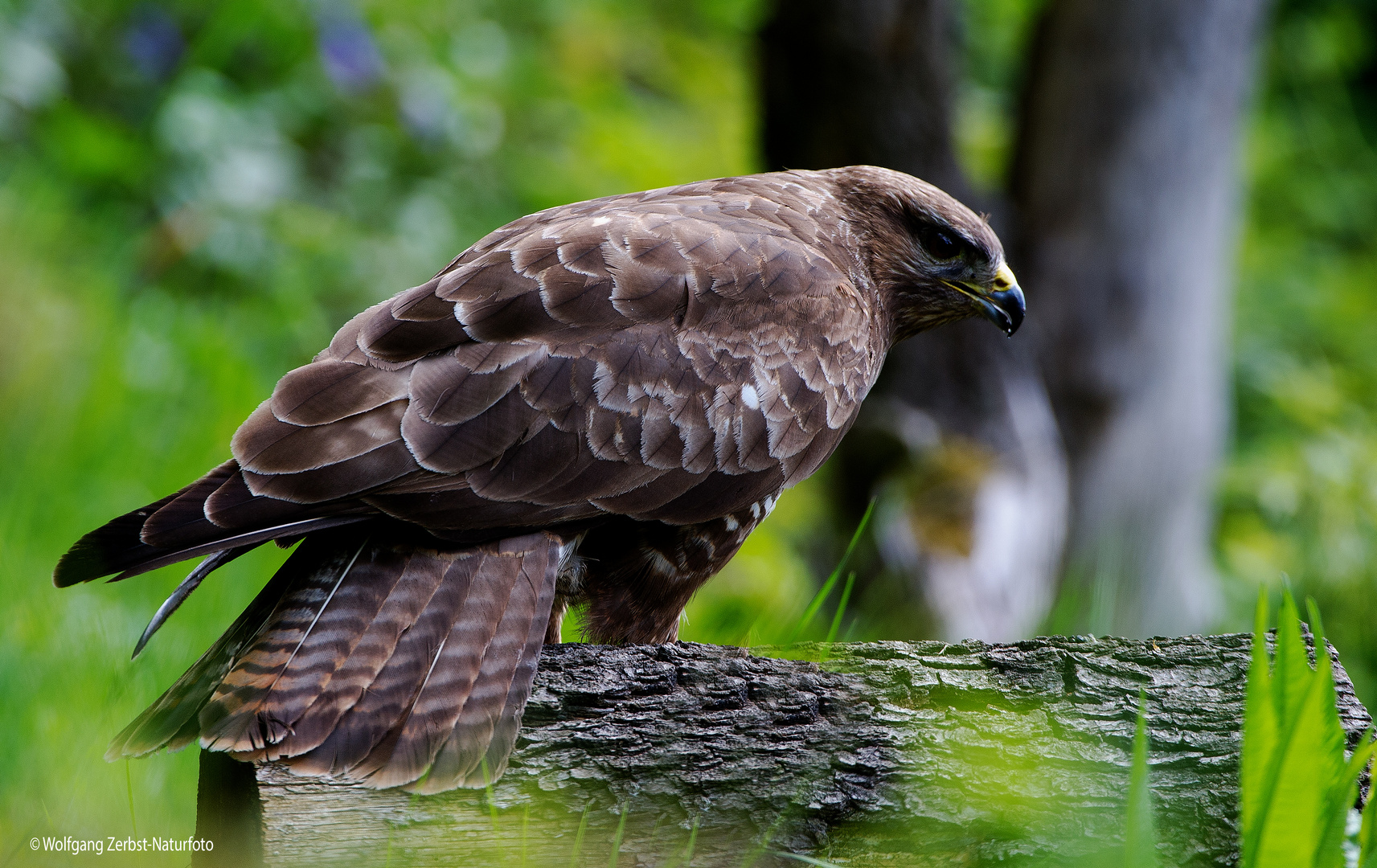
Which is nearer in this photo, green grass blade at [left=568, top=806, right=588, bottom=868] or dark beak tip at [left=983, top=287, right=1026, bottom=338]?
green grass blade at [left=568, top=806, right=588, bottom=868]

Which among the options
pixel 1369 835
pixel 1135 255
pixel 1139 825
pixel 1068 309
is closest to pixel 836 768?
pixel 1139 825

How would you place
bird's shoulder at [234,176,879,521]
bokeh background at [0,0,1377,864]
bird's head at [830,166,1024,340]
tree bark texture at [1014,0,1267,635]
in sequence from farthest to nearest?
tree bark texture at [1014,0,1267,635]
bokeh background at [0,0,1377,864]
bird's head at [830,166,1024,340]
bird's shoulder at [234,176,879,521]

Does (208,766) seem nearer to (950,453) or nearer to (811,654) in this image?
(811,654)

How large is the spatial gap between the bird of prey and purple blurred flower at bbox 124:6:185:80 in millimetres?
4733

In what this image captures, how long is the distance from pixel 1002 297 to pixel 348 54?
5021mm

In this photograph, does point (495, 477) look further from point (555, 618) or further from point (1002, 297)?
point (1002, 297)

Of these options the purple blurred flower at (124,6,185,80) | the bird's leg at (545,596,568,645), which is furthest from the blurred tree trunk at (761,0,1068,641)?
the purple blurred flower at (124,6,185,80)

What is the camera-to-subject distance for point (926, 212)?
3.26 metres

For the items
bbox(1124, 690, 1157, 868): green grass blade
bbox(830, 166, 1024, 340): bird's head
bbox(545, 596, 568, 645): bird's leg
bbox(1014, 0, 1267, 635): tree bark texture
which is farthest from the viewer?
bbox(1014, 0, 1267, 635): tree bark texture

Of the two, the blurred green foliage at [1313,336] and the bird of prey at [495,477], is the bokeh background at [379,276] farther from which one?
the bird of prey at [495,477]

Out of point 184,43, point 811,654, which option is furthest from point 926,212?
point 184,43

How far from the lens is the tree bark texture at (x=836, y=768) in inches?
82.1

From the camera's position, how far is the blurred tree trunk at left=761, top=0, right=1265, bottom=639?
16.6ft

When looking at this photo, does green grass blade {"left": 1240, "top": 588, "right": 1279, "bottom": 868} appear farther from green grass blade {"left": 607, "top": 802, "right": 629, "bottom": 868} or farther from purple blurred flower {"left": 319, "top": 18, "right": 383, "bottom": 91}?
purple blurred flower {"left": 319, "top": 18, "right": 383, "bottom": 91}
